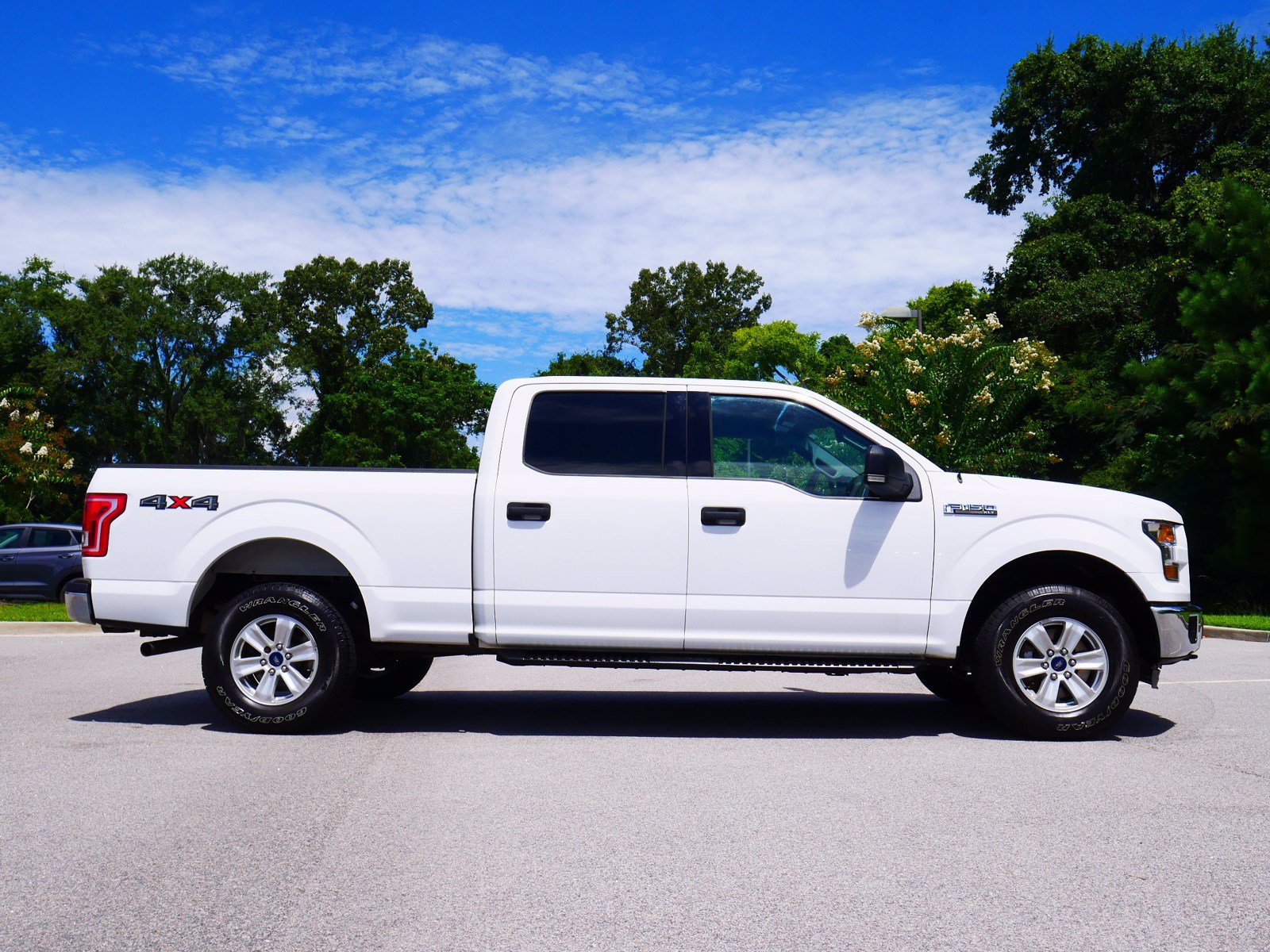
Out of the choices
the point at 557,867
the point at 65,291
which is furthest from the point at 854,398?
the point at 65,291

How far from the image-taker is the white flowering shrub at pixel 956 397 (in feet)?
79.3

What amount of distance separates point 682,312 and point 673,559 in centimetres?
7326

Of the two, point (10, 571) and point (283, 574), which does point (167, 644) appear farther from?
point (10, 571)

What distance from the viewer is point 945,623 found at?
6.96 meters

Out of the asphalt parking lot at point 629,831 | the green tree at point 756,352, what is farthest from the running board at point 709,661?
the green tree at point 756,352

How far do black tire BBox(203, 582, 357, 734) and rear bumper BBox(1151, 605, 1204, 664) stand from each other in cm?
488

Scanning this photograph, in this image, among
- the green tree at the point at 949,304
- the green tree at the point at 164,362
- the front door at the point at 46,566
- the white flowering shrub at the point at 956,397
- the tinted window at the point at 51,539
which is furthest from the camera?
the green tree at the point at 164,362

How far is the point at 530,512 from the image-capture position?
701 cm

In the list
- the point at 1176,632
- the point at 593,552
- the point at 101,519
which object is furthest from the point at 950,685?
the point at 101,519

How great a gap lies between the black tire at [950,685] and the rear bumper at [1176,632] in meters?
1.54

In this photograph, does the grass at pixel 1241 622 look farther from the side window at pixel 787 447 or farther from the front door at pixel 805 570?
the side window at pixel 787 447

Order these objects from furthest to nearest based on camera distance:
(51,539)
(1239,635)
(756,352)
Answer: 1. (756,352)
2. (51,539)
3. (1239,635)

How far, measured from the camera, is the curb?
15.5 meters

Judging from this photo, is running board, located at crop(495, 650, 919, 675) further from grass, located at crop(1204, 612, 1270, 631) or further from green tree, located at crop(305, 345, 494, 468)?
green tree, located at crop(305, 345, 494, 468)
